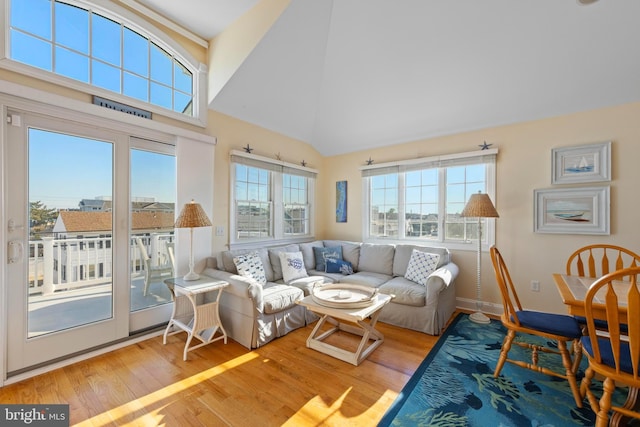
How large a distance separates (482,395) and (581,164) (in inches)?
107

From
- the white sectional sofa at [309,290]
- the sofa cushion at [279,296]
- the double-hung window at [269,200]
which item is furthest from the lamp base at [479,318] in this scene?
the double-hung window at [269,200]

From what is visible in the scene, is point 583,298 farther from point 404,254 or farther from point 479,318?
point 404,254

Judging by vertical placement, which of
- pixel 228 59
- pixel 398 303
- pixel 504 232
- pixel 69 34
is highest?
pixel 228 59

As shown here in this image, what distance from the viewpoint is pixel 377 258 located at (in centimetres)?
386

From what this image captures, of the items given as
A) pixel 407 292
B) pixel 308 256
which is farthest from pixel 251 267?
pixel 407 292

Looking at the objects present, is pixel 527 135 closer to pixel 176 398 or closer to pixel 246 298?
pixel 246 298

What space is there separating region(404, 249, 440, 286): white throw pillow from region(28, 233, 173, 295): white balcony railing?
3.11 metres

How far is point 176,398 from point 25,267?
1.59 m

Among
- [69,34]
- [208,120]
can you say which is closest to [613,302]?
[208,120]

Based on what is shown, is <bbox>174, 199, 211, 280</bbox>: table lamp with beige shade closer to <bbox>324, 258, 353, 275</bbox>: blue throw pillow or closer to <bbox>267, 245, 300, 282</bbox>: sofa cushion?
<bbox>267, 245, 300, 282</bbox>: sofa cushion

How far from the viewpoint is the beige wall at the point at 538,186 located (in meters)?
2.72

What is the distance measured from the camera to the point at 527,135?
3.21m

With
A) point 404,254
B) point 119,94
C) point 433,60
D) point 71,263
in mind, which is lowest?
point 404,254

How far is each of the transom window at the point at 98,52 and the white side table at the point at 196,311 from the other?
1.92m
